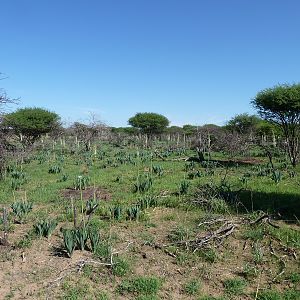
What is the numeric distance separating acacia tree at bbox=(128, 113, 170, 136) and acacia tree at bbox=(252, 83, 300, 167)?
25820 millimetres

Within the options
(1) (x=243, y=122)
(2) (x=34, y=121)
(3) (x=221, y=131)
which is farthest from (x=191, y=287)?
(1) (x=243, y=122)

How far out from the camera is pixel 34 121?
28.4 meters

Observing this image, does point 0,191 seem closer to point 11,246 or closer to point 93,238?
point 11,246

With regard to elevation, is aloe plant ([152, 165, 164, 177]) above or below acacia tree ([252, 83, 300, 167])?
below

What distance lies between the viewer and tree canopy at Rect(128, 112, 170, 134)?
4400cm

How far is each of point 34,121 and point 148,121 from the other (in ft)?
57.9

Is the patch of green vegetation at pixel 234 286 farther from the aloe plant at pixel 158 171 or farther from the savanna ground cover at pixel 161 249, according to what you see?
the aloe plant at pixel 158 171

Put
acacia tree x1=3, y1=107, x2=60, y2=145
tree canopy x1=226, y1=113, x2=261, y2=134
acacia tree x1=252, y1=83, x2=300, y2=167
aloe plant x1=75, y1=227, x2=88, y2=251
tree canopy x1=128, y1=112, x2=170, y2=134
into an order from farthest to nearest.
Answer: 1. tree canopy x1=128, y1=112, x2=170, y2=134
2. tree canopy x1=226, y1=113, x2=261, y2=134
3. acacia tree x1=3, y1=107, x2=60, y2=145
4. acacia tree x1=252, y1=83, x2=300, y2=167
5. aloe plant x1=75, y1=227, x2=88, y2=251

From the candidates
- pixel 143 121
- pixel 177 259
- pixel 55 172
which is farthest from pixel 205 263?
pixel 143 121

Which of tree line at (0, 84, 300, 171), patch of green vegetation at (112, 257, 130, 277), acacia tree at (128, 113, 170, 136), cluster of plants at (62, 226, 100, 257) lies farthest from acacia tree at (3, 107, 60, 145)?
patch of green vegetation at (112, 257, 130, 277)

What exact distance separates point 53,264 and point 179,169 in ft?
33.1

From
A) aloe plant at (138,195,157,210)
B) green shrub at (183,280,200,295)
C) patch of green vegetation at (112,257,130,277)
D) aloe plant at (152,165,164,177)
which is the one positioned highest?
aloe plant at (152,165,164,177)

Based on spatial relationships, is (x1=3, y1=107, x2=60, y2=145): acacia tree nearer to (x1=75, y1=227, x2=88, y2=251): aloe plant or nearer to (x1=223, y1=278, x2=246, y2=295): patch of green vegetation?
(x1=75, y1=227, x2=88, y2=251): aloe plant

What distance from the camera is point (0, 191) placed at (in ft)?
37.4
